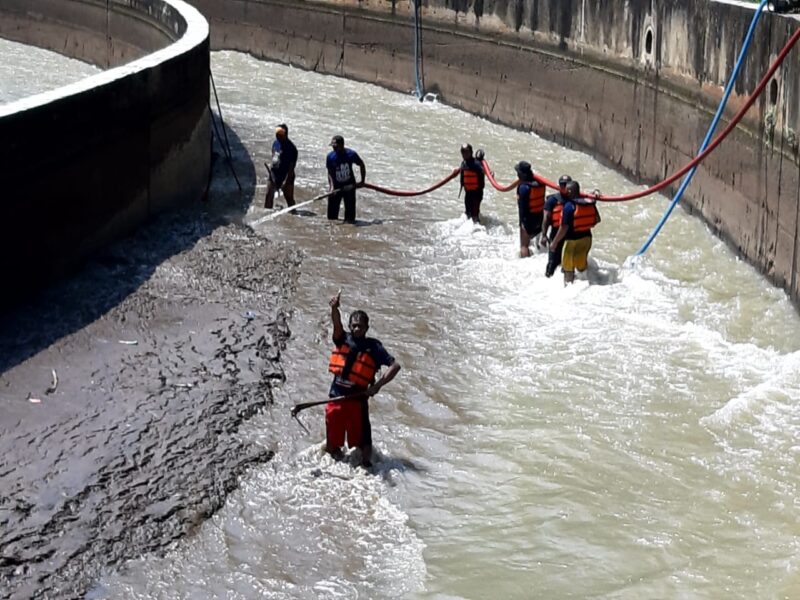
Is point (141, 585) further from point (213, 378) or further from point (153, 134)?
point (153, 134)

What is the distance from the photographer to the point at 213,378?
39.6ft

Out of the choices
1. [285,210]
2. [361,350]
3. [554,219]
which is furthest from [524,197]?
[361,350]

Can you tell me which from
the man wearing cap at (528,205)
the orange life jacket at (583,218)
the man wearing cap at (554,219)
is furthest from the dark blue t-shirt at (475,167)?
the orange life jacket at (583,218)

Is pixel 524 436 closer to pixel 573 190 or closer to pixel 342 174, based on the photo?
pixel 573 190

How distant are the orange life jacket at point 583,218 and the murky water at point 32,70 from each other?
16.7 m

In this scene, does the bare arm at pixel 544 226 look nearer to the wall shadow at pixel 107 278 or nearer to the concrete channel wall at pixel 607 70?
the concrete channel wall at pixel 607 70

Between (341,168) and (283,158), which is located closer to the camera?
(341,168)

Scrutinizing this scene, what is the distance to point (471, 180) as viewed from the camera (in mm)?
17328

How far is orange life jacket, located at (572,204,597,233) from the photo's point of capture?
14.8m

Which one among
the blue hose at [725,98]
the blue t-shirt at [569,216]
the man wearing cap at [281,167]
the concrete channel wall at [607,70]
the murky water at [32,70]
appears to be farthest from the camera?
the murky water at [32,70]

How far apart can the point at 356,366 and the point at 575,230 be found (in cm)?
534

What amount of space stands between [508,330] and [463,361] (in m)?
1.08

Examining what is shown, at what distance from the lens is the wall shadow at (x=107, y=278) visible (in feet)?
40.9

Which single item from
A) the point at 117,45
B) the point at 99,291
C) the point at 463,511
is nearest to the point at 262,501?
the point at 463,511
